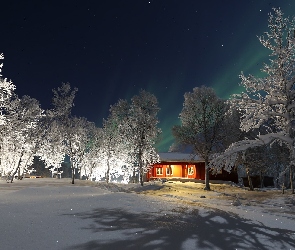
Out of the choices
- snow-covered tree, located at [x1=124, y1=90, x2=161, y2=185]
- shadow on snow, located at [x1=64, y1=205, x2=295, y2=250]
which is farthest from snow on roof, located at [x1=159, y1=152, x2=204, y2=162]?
shadow on snow, located at [x1=64, y1=205, x2=295, y2=250]

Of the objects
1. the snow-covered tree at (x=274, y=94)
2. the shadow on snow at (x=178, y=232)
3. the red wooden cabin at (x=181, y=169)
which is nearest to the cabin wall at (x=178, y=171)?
the red wooden cabin at (x=181, y=169)

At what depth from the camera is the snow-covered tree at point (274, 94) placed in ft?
44.1

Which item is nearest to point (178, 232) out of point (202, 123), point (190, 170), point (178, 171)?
point (202, 123)

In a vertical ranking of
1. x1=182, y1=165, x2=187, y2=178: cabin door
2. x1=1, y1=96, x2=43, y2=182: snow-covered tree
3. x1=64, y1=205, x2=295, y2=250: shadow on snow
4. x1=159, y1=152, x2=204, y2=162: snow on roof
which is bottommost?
x1=64, y1=205, x2=295, y2=250: shadow on snow

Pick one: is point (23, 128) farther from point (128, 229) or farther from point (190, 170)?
point (190, 170)

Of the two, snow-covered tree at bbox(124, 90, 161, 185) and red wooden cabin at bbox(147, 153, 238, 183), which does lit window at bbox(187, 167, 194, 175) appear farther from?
snow-covered tree at bbox(124, 90, 161, 185)

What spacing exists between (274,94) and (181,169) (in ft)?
135

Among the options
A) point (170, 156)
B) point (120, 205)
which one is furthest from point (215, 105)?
point (120, 205)

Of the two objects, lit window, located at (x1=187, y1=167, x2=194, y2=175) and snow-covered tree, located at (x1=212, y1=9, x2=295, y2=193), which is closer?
snow-covered tree, located at (x1=212, y1=9, x2=295, y2=193)

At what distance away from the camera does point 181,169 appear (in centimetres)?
5388

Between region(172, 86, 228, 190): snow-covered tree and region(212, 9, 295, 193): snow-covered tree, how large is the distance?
19606mm

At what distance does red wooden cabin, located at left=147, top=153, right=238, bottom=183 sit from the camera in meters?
50.5

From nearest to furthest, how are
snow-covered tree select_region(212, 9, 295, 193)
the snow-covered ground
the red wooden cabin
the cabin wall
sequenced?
the snow-covered ground
snow-covered tree select_region(212, 9, 295, 193)
the red wooden cabin
the cabin wall

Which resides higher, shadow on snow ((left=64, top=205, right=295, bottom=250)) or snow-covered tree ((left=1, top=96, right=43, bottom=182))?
snow-covered tree ((left=1, top=96, right=43, bottom=182))
